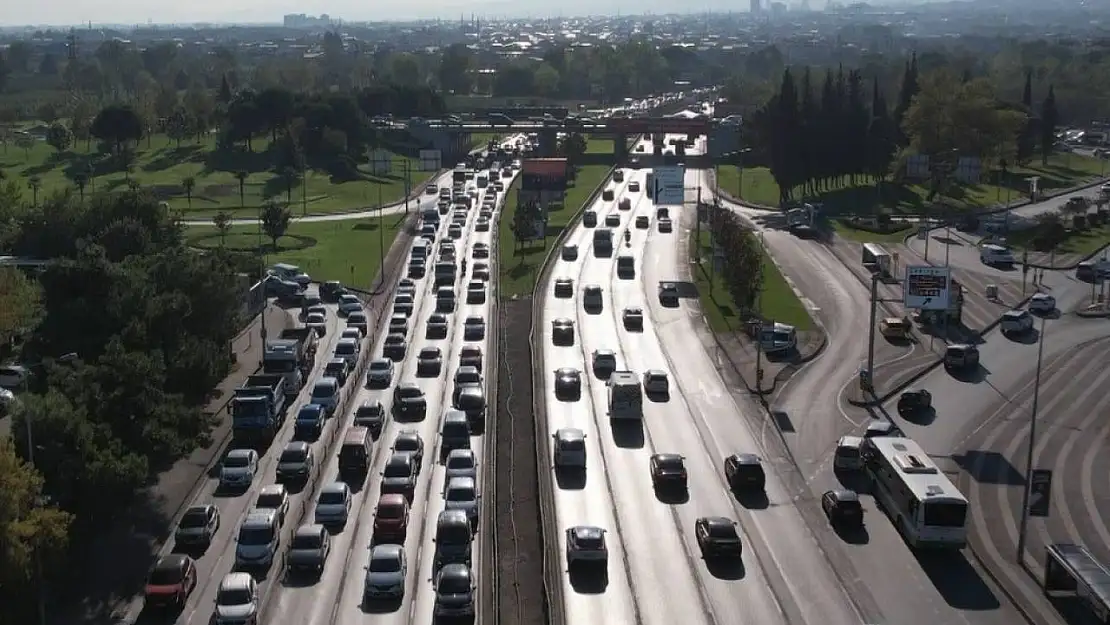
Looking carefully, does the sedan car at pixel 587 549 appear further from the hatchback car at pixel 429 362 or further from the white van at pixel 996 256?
the white van at pixel 996 256

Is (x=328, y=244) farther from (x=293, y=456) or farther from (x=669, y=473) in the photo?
(x=669, y=473)

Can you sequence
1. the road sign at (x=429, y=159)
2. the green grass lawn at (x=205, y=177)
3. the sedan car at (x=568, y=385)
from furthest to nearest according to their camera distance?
the road sign at (x=429, y=159) → the green grass lawn at (x=205, y=177) → the sedan car at (x=568, y=385)

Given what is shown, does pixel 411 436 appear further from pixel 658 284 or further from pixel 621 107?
pixel 621 107

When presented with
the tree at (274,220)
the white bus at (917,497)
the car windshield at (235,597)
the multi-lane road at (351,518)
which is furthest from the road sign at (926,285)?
the tree at (274,220)

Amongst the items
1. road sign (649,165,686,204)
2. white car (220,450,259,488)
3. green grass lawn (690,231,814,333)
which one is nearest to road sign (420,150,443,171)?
road sign (649,165,686,204)

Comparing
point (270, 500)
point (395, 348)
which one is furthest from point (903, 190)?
point (270, 500)
